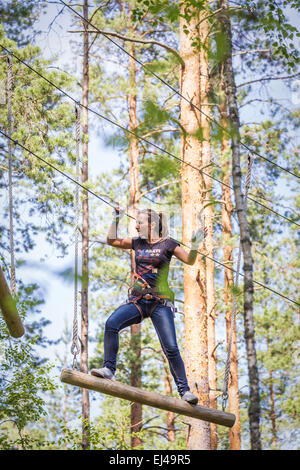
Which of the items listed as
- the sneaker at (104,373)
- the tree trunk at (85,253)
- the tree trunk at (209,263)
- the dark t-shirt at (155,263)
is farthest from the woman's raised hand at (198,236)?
the tree trunk at (85,253)

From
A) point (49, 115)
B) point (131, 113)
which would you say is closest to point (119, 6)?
point (131, 113)

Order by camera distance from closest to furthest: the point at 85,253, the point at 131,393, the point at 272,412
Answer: the point at 131,393 < the point at 85,253 < the point at 272,412

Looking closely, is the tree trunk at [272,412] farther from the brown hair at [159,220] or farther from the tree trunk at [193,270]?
the brown hair at [159,220]

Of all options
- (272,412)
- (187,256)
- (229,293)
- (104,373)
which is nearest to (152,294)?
(187,256)

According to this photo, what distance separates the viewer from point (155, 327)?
527 centimetres

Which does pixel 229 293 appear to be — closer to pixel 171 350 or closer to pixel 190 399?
pixel 171 350

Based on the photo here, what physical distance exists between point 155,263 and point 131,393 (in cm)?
100

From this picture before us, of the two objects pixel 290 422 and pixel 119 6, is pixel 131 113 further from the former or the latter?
pixel 290 422

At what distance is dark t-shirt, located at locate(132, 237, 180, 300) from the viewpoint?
5277 millimetres

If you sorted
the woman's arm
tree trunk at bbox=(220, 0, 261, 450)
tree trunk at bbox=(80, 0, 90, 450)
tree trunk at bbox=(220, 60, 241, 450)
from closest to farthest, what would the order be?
tree trunk at bbox=(220, 0, 261, 450)
the woman's arm
tree trunk at bbox=(80, 0, 90, 450)
tree trunk at bbox=(220, 60, 241, 450)

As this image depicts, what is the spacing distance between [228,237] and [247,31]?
22.3ft

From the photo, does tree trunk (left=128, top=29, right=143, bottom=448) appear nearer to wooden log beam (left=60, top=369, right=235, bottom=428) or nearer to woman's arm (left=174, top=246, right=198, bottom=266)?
woman's arm (left=174, top=246, right=198, bottom=266)

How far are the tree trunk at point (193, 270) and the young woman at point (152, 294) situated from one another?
254 cm

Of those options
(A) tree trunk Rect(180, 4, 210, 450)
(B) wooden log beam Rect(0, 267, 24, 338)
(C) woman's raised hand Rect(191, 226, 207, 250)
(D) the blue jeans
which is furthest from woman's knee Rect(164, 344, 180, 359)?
(A) tree trunk Rect(180, 4, 210, 450)
